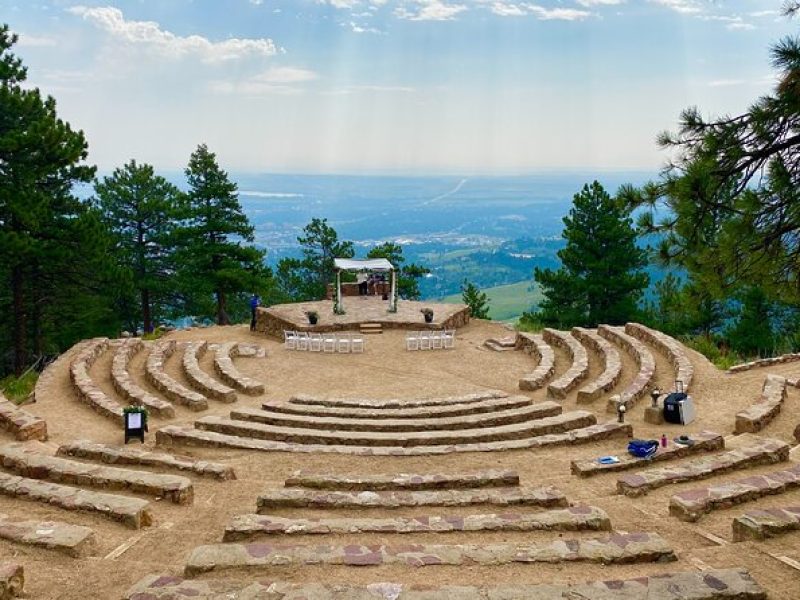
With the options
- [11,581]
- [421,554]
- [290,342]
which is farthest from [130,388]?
[421,554]

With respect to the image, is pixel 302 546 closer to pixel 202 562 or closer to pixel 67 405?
pixel 202 562

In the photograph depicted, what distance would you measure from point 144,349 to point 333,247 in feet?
86.1

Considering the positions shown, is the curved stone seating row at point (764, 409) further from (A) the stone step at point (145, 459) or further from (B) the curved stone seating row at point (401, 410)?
(A) the stone step at point (145, 459)

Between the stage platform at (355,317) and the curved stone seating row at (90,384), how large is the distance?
7534 millimetres

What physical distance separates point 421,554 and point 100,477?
20.0ft

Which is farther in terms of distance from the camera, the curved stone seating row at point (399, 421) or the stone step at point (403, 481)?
the curved stone seating row at point (399, 421)

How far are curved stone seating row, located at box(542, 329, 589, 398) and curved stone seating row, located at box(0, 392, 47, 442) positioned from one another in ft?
43.3

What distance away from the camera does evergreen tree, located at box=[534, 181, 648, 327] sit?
109 feet

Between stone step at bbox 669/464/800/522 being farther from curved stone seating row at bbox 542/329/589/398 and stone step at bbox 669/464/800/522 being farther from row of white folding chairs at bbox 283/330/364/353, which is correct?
row of white folding chairs at bbox 283/330/364/353

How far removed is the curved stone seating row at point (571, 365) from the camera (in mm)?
17422

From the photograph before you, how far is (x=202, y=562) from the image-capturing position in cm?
667

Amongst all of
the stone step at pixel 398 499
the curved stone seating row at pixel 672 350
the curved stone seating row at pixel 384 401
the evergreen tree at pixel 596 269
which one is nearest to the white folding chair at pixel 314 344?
the curved stone seating row at pixel 384 401

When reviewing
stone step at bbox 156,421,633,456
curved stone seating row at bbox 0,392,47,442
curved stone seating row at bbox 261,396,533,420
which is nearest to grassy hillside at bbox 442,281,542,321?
curved stone seating row at bbox 261,396,533,420

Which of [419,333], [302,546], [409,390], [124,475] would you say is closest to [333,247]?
[419,333]
